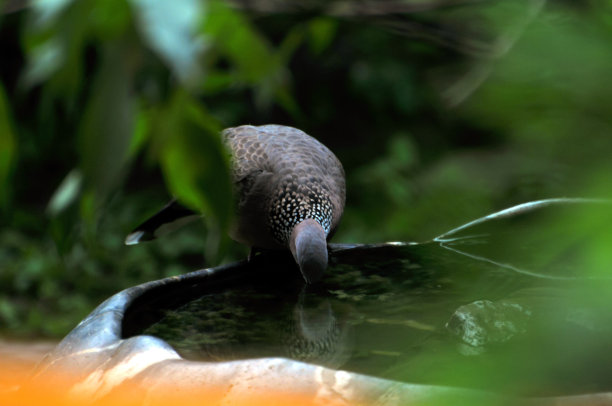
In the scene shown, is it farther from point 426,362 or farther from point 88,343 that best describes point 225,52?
point 88,343

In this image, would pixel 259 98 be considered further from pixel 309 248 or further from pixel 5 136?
pixel 309 248

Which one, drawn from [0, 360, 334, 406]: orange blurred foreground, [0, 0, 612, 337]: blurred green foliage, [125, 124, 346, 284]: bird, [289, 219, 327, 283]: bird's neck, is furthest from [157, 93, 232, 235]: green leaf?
[125, 124, 346, 284]: bird

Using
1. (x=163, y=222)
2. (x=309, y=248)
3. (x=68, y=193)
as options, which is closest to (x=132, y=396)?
(x=68, y=193)

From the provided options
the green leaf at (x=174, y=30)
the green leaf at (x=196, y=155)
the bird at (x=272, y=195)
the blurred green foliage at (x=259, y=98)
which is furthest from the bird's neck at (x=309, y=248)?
the green leaf at (x=174, y=30)

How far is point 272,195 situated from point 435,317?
127 cm

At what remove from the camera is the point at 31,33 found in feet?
1.86

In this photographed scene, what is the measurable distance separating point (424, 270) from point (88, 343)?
3.53ft

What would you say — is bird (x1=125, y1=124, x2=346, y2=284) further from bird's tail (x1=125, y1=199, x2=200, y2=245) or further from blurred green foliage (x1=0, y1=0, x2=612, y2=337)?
blurred green foliage (x1=0, y1=0, x2=612, y2=337)

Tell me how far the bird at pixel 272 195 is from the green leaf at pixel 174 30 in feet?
8.31

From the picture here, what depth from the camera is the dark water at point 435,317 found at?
531 millimetres

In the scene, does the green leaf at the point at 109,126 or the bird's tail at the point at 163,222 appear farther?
the bird's tail at the point at 163,222

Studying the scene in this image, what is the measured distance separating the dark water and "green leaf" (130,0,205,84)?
26 cm

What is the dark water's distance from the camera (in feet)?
1.74

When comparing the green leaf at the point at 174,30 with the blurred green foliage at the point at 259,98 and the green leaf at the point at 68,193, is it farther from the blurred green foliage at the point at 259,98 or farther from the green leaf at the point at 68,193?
the green leaf at the point at 68,193
